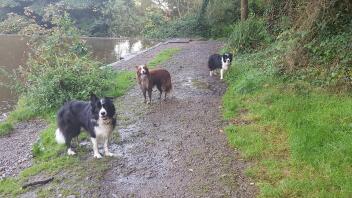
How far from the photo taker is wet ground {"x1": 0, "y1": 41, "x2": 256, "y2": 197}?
5.79 metres

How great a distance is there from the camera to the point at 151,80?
1052 centimetres

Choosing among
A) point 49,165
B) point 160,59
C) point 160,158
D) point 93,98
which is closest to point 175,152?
point 160,158

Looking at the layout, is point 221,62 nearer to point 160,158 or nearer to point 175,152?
point 175,152

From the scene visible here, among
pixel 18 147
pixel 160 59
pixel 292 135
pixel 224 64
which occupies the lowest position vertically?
pixel 18 147

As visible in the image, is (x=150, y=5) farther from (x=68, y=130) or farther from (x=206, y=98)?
(x=68, y=130)

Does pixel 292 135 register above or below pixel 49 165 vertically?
above

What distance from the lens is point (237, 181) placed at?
5.77 metres

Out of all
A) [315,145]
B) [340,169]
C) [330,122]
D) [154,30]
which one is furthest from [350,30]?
[154,30]

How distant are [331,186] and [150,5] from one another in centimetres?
4529

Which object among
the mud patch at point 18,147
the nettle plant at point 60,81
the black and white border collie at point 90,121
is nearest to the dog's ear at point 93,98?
the black and white border collie at point 90,121

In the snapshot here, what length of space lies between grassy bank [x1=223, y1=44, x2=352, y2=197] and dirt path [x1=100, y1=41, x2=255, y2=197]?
309 mm

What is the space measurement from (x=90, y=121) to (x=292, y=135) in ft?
11.1

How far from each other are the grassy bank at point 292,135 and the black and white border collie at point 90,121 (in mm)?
2227

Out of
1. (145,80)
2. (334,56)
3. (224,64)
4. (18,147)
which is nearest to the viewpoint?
(18,147)
